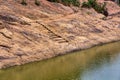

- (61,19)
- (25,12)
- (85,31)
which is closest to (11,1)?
(25,12)

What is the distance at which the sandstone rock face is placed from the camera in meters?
63.0

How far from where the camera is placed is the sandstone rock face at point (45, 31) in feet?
207

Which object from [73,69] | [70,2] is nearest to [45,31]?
[73,69]

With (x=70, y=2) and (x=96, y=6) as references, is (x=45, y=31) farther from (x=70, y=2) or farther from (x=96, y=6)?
(x=96, y=6)

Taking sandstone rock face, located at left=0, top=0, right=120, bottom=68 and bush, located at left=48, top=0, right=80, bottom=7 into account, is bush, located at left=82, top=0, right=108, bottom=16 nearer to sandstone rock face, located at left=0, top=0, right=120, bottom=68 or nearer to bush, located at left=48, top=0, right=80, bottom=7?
bush, located at left=48, top=0, right=80, bottom=7

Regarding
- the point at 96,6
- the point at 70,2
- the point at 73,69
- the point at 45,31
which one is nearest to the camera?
the point at 73,69

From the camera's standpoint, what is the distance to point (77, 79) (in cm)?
4931

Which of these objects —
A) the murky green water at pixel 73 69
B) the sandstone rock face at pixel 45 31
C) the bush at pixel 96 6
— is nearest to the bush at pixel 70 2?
the sandstone rock face at pixel 45 31

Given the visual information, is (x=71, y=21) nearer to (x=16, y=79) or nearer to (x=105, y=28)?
(x=105, y=28)

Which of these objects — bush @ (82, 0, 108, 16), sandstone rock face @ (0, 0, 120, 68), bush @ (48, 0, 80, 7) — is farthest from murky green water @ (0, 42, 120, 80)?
bush @ (82, 0, 108, 16)

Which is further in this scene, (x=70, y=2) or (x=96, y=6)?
(x=96, y=6)

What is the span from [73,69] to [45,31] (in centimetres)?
1830

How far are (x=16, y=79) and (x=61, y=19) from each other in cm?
3369

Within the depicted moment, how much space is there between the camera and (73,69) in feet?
186
